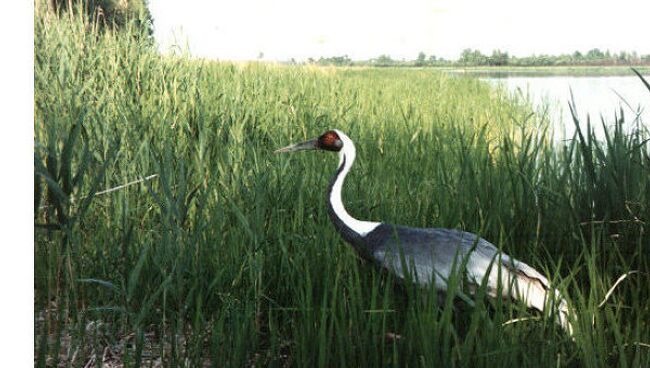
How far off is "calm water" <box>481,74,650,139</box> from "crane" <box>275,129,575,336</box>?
629mm

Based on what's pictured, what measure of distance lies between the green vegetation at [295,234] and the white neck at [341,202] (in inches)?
3.2

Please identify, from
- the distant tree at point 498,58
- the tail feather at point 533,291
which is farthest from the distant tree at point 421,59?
the tail feather at point 533,291

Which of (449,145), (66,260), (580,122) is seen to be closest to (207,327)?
(66,260)

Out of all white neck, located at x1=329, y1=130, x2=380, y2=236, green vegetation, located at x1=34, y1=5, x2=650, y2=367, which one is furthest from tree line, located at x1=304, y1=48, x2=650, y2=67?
white neck, located at x1=329, y1=130, x2=380, y2=236

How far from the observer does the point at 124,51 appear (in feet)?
10.8

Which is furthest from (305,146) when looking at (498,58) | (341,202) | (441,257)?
(498,58)

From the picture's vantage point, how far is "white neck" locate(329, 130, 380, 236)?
2.07 meters

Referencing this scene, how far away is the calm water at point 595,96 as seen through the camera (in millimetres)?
2176

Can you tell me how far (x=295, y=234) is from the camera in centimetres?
215

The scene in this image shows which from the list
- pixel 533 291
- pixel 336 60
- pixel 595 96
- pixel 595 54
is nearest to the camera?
pixel 533 291

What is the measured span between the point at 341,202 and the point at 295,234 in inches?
6.8

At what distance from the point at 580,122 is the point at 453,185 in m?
0.46

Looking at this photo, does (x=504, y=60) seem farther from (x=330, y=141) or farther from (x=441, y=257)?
(x=441, y=257)
